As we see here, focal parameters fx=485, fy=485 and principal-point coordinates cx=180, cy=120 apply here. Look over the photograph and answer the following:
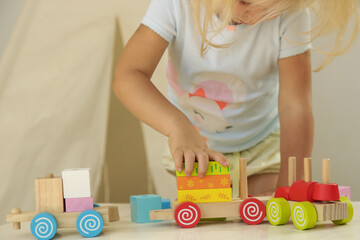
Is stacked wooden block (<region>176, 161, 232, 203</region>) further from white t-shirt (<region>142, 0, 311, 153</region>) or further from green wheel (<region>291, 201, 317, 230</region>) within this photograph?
white t-shirt (<region>142, 0, 311, 153</region>)

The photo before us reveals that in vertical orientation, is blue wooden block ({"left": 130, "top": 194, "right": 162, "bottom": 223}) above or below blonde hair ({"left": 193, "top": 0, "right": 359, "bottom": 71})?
below

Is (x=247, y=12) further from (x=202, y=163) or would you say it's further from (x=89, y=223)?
(x=89, y=223)

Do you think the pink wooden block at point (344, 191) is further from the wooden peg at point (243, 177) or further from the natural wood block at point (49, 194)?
the natural wood block at point (49, 194)

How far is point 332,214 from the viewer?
547 mm

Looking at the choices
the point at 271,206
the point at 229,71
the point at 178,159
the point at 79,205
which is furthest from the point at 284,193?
the point at 229,71

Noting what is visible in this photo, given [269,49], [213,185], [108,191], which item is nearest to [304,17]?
[269,49]

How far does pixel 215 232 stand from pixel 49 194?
20 centimetres

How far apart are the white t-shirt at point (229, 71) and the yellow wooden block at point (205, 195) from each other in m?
0.34

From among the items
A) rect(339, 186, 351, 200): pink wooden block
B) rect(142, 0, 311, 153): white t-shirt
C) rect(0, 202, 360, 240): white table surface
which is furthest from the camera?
rect(142, 0, 311, 153): white t-shirt

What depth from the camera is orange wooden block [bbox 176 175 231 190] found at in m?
0.58

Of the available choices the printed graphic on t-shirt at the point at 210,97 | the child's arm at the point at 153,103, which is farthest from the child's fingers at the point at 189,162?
the printed graphic on t-shirt at the point at 210,97

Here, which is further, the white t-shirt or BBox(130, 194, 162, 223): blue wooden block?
the white t-shirt

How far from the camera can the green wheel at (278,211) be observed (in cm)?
57

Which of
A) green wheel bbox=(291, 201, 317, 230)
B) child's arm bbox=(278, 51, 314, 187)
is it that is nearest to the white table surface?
green wheel bbox=(291, 201, 317, 230)
